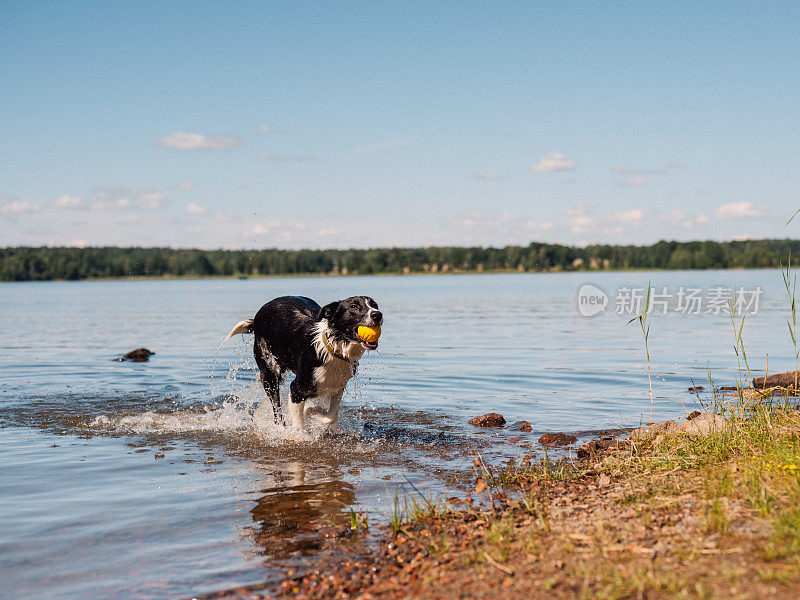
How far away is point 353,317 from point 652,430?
12.5 ft

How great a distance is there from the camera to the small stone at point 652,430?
810 cm

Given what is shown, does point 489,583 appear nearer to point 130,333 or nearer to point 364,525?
point 364,525

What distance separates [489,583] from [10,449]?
297 inches

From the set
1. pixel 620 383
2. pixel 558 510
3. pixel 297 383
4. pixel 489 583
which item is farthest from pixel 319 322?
pixel 620 383

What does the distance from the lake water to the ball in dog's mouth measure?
57.4 inches

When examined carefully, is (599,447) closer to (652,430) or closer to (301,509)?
(652,430)

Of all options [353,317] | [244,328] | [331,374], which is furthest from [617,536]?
[244,328]

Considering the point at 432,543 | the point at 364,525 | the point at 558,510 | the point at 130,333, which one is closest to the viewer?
the point at 432,543

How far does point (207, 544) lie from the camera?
591 centimetres

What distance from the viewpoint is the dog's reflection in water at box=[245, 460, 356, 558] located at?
587 cm

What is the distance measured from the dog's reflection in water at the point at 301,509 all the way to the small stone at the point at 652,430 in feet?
11.2

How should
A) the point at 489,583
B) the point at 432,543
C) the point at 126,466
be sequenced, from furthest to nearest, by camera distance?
the point at 126,466, the point at 432,543, the point at 489,583

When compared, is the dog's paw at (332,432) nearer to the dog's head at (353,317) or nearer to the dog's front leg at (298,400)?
the dog's front leg at (298,400)

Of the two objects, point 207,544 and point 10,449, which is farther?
point 10,449
